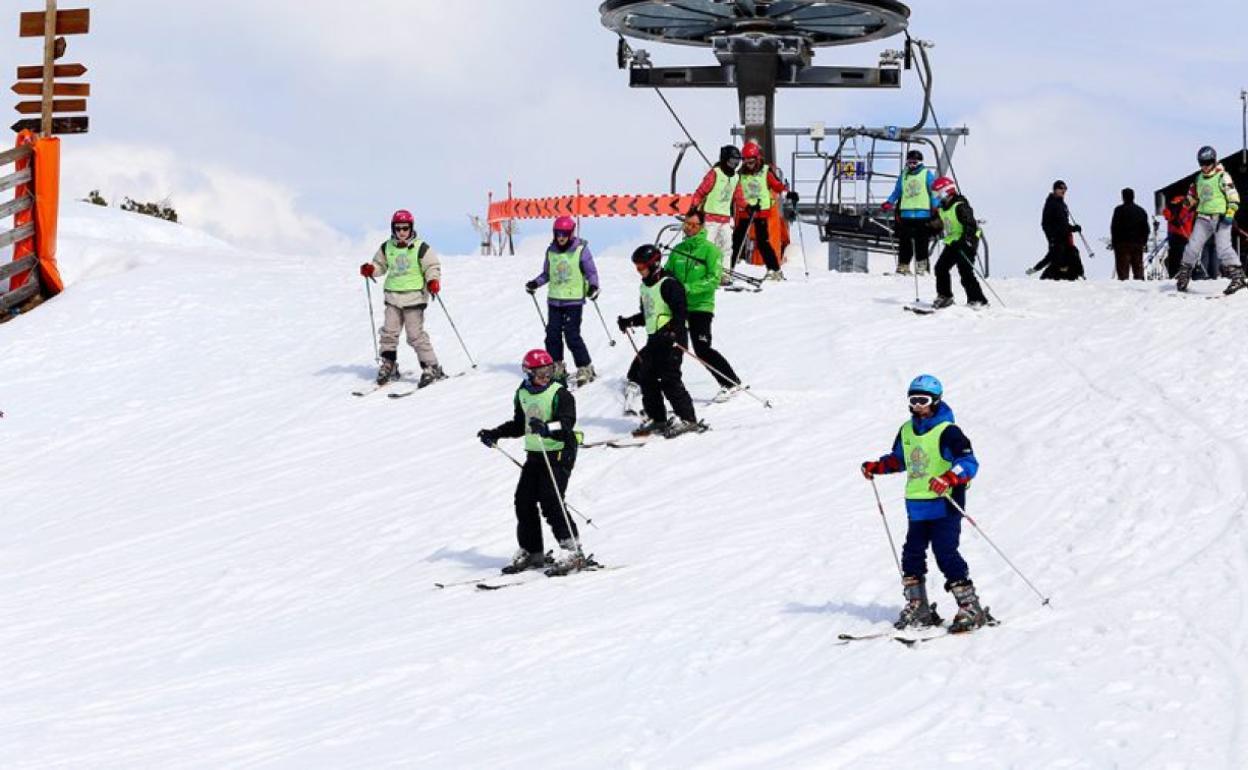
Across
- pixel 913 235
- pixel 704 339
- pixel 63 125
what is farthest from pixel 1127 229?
Answer: pixel 63 125

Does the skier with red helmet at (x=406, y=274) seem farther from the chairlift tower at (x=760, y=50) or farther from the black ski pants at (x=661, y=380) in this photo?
the chairlift tower at (x=760, y=50)

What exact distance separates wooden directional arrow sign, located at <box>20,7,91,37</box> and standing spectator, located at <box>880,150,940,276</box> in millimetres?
10524

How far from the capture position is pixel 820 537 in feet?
37.3

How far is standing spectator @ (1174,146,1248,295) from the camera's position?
18.5m

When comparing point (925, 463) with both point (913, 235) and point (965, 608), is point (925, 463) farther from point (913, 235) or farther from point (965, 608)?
point (913, 235)

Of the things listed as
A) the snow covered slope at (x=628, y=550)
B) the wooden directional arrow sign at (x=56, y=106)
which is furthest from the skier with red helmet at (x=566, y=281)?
the wooden directional arrow sign at (x=56, y=106)

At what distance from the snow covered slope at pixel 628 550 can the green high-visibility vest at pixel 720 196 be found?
3.45ft

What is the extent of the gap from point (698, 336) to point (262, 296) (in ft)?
28.7

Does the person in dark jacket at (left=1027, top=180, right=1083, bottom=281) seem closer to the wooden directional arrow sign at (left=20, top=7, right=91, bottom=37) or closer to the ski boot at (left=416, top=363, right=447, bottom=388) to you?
the ski boot at (left=416, top=363, right=447, bottom=388)

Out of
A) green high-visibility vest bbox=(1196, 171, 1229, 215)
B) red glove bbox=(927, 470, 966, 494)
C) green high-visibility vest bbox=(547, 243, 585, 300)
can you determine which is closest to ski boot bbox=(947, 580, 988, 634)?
red glove bbox=(927, 470, 966, 494)

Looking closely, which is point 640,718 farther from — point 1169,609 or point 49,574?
point 49,574

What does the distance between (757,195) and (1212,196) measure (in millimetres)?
4695

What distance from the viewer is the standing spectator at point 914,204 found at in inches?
790

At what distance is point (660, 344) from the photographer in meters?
14.2
